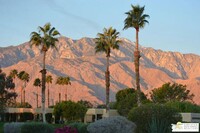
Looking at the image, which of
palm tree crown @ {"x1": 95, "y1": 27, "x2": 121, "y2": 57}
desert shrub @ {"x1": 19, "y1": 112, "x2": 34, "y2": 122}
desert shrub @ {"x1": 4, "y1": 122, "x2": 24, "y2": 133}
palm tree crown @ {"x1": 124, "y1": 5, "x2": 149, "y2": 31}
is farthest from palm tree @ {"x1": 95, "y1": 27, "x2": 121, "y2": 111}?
desert shrub @ {"x1": 19, "y1": 112, "x2": 34, "y2": 122}

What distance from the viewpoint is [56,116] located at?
96312 millimetres

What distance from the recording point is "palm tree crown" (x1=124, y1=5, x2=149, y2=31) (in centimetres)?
6128

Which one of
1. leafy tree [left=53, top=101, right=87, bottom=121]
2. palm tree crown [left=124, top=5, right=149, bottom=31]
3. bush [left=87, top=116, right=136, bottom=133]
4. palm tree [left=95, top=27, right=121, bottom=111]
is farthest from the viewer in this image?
leafy tree [left=53, top=101, right=87, bottom=121]

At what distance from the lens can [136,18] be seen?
61375 millimetres

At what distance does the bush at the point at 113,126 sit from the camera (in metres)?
33.9

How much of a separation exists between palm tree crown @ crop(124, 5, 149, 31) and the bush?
1118 inches

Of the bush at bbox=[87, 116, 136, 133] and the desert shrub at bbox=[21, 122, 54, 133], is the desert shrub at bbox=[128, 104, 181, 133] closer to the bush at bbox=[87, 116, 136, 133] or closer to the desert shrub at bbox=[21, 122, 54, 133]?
the bush at bbox=[87, 116, 136, 133]

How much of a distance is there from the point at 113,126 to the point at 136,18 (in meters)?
29.5

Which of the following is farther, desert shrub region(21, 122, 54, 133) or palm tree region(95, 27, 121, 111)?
palm tree region(95, 27, 121, 111)

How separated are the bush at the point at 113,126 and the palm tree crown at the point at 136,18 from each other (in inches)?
1118

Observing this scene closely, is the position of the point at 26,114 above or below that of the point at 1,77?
below

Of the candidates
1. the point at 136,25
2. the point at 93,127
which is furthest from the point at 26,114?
the point at 93,127

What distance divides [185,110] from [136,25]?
2726cm

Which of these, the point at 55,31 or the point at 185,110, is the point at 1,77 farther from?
the point at 185,110
